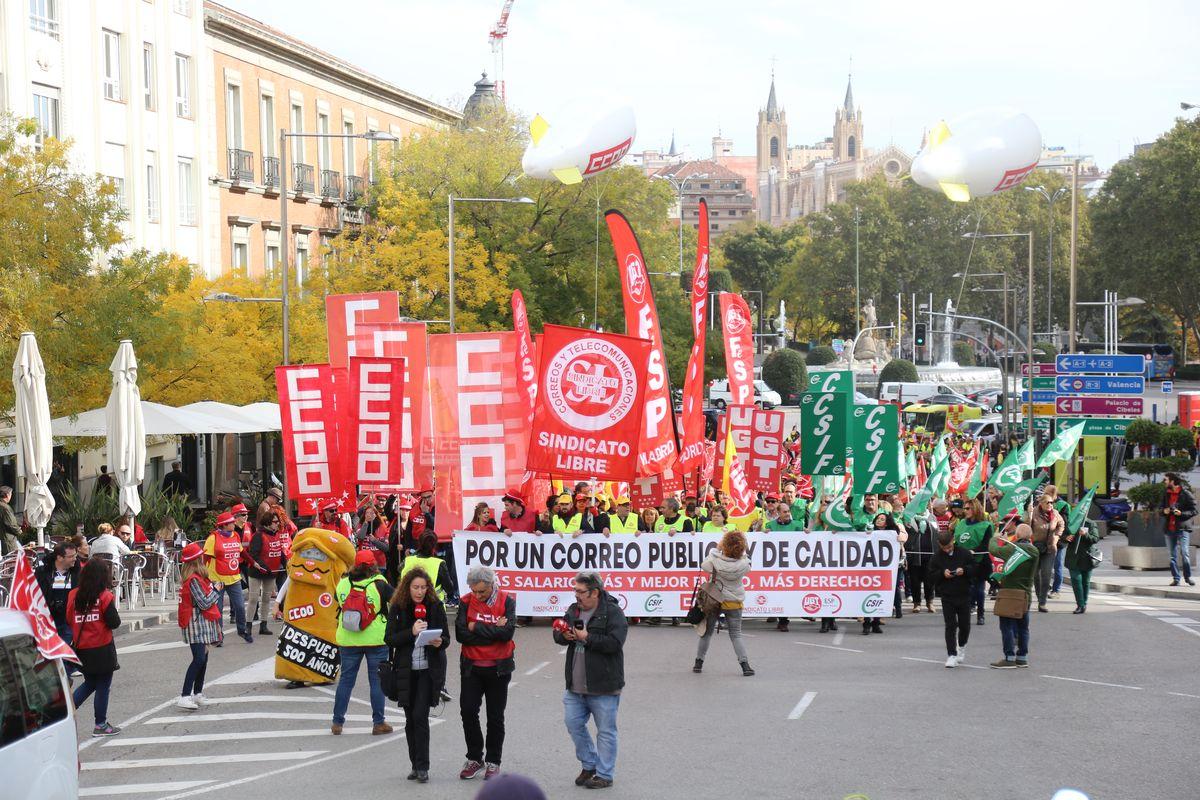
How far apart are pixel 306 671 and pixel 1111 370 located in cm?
2136

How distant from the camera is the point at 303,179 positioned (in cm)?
5472

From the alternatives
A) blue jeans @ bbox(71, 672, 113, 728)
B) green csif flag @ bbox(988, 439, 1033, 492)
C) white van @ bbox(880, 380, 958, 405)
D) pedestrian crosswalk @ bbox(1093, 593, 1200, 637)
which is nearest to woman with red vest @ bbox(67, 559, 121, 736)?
blue jeans @ bbox(71, 672, 113, 728)

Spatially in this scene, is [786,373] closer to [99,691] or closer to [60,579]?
[60,579]

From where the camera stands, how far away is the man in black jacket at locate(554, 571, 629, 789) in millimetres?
11133

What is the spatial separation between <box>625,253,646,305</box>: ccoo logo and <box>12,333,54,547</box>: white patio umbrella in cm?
818

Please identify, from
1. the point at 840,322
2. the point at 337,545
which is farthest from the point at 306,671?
the point at 840,322

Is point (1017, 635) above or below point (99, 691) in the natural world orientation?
below

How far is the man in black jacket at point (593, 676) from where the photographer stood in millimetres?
11133

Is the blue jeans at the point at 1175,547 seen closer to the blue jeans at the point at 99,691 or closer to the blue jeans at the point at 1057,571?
the blue jeans at the point at 1057,571

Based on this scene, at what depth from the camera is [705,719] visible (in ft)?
44.5

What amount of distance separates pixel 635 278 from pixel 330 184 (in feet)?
115

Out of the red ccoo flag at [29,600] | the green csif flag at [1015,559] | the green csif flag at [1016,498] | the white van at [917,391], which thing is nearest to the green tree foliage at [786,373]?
the white van at [917,391]

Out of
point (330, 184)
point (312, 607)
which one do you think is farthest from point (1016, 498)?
point (330, 184)

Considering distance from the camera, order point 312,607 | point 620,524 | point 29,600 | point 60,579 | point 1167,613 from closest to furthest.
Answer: point 29,600
point 312,607
point 60,579
point 620,524
point 1167,613
